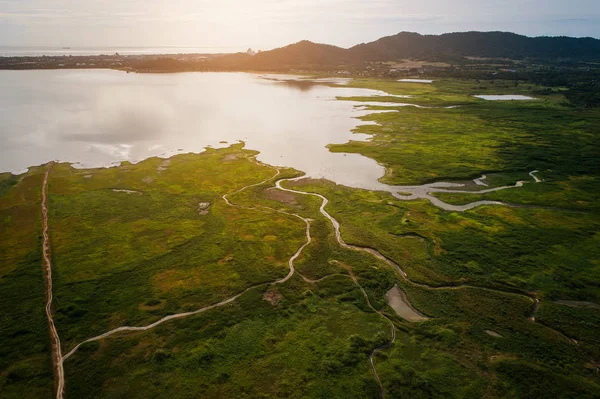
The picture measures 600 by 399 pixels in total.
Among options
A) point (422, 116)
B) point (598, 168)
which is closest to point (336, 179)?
point (598, 168)

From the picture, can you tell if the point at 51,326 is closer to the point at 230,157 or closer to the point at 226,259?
the point at 226,259

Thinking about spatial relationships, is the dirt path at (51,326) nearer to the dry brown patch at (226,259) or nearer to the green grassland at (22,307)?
the green grassland at (22,307)

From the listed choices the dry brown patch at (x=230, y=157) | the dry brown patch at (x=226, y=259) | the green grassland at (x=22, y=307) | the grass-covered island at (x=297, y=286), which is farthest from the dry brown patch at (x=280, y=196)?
the green grassland at (x=22, y=307)

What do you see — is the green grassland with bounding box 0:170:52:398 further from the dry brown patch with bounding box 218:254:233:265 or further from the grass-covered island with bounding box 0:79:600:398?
the dry brown patch with bounding box 218:254:233:265

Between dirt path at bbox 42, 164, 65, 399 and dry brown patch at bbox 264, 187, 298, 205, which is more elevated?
dry brown patch at bbox 264, 187, 298, 205

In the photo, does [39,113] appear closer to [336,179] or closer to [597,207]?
[336,179]

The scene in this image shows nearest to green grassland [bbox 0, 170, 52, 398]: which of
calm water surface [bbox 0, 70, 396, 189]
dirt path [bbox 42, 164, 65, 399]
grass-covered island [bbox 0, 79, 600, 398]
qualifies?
grass-covered island [bbox 0, 79, 600, 398]
